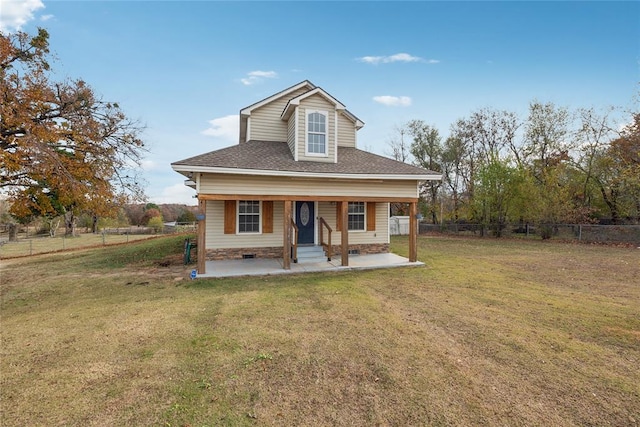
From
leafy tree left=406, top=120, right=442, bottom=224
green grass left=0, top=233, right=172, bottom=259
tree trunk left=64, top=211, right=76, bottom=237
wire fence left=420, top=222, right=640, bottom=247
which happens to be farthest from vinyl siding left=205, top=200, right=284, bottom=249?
tree trunk left=64, top=211, right=76, bottom=237

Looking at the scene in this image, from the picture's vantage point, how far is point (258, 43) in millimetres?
14727

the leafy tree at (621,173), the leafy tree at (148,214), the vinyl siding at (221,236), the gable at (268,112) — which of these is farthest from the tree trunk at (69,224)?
the leafy tree at (621,173)

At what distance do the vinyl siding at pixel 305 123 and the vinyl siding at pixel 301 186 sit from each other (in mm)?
1207

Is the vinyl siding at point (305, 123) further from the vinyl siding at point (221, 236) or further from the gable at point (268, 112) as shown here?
the vinyl siding at point (221, 236)

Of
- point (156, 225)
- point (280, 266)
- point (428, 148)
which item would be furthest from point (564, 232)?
Answer: point (156, 225)

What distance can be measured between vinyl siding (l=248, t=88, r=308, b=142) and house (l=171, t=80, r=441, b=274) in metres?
0.04

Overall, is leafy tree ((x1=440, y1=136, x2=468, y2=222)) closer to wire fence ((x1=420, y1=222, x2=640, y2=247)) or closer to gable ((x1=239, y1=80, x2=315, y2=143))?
wire fence ((x1=420, y1=222, x2=640, y2=247))

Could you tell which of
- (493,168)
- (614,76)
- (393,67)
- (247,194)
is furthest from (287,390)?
(614,76)

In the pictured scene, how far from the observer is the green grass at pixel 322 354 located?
2.83 metres

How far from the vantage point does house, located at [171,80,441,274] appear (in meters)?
8.74

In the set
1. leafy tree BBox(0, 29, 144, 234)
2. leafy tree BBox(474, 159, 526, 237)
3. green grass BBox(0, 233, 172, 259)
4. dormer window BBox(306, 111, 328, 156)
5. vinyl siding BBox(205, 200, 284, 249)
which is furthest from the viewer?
leafy tree BBox(474, 159, 526, 237)

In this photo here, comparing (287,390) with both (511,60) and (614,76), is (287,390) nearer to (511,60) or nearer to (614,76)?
(511,60)

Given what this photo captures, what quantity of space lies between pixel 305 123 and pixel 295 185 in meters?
2.47

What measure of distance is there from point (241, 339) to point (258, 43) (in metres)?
14.8
